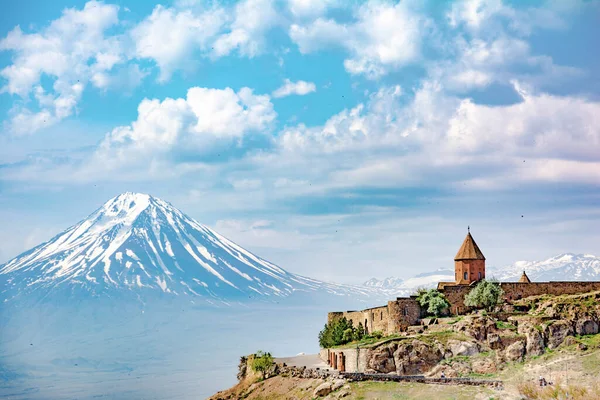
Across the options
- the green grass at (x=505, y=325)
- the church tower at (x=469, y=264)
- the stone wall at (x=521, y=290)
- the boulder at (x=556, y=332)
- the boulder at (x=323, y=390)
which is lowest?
the boulder at (x=323, y=390)

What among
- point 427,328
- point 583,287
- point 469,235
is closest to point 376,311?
point 427,328

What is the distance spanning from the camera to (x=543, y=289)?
7894 centimetres

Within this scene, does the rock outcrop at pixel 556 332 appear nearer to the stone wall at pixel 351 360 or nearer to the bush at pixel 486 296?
the bush at pixel 486 296

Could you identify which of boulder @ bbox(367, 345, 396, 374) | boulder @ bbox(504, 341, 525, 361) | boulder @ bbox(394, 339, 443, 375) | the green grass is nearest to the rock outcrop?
boulder @ bbox(504, 341, 525, 361)

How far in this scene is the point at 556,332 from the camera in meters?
67.6

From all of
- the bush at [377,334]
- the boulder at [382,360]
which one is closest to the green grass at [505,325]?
the boulder at [382,360]

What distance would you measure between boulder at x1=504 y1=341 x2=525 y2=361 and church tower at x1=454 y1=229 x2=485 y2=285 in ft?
51.7

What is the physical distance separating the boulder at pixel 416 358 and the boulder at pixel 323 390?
273 inches

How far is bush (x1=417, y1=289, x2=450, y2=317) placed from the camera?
253 feet

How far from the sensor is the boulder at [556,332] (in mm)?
67250

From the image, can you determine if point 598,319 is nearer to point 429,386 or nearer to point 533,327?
point 533,327

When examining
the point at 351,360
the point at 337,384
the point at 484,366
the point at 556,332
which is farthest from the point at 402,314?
the point at 337,384

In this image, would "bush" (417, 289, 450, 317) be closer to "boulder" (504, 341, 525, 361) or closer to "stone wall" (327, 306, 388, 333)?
"stone wall" (327, 306, 388, 333)

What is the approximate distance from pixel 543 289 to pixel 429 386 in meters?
23.4
